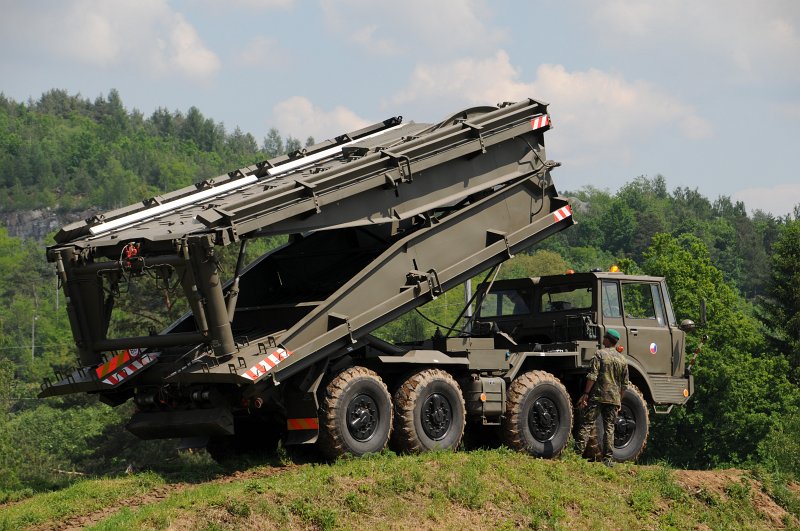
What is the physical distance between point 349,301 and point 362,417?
4.58ft

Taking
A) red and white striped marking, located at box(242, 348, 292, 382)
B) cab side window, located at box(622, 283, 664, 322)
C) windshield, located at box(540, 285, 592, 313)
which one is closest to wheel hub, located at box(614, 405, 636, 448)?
cab side window, located at box(622, 283, 664, 322)

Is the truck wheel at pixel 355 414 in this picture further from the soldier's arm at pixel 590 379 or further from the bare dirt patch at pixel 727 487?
the bare dirt patch at pixel 727 487

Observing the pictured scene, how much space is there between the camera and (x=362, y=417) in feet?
45.1

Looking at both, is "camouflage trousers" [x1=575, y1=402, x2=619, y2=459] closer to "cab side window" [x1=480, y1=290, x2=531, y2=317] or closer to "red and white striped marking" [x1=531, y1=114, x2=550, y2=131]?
"cab side window" [x1=480, y1=290, x2=531, y2=317]

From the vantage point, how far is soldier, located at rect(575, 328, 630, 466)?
1542 cm

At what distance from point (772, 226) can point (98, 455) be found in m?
114

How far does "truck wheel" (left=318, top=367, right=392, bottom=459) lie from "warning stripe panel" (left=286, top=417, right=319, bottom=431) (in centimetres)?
13

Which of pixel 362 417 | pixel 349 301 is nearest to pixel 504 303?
pixel 349 301

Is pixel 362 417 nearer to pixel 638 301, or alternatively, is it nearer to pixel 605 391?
pixel 605 391

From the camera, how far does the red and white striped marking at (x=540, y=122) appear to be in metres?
16.1

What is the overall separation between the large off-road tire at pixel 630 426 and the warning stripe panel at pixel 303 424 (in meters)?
5.13

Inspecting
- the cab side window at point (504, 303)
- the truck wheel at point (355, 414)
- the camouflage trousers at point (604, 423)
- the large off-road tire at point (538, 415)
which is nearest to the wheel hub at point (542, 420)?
the large off-road tire at point (538, 415)

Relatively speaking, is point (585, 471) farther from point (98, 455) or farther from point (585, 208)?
point (585, 208)

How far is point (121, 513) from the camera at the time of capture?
37.6 ft
